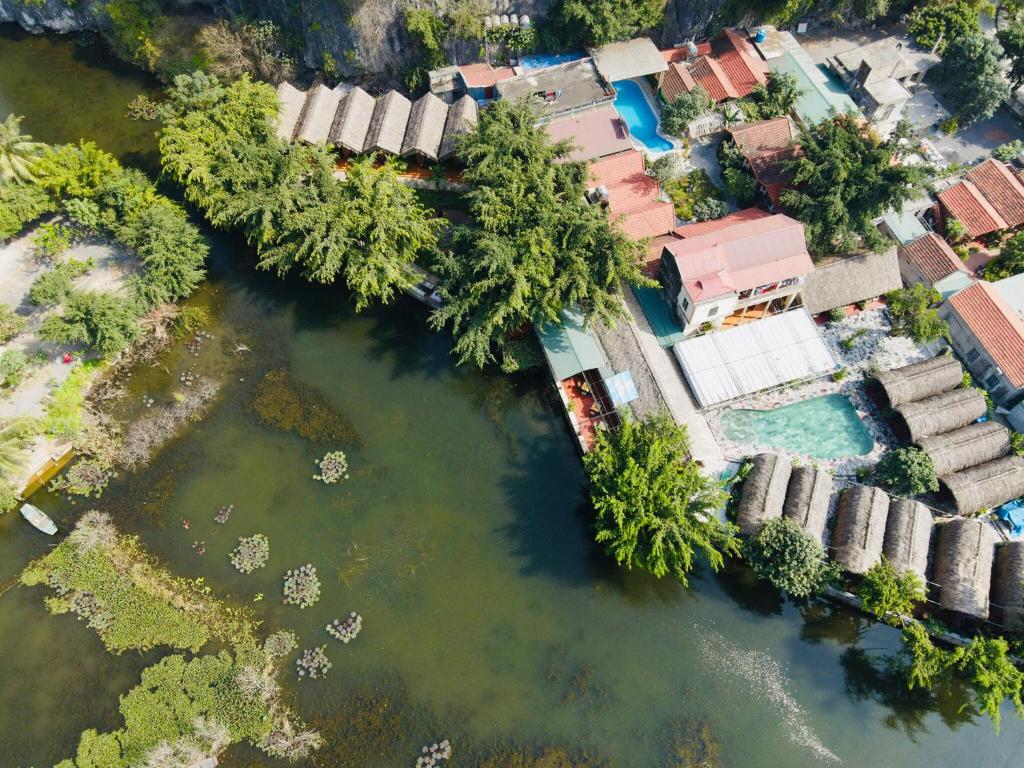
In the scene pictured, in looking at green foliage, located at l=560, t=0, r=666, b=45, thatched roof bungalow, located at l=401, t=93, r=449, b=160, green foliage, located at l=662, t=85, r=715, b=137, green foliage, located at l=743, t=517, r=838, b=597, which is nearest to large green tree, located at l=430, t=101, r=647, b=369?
thatched roof bungalow, located at l=401, t=93, r=449, b=160

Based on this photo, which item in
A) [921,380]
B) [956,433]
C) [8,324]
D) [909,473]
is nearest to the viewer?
[909,473]

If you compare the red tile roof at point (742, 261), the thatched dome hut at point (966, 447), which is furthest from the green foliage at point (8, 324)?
the thatched dome hut at point (966, 447)

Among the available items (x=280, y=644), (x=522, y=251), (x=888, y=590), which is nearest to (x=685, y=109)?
(x=522, y=251)

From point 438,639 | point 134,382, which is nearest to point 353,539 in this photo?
point 438,639

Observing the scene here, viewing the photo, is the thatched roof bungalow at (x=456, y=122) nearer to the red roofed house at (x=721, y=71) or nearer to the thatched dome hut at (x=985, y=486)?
the red roofed house at (x=721, y=71)

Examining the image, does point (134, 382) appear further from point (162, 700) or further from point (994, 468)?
point (994, 468)

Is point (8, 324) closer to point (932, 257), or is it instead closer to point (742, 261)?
point (742, 261)
